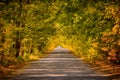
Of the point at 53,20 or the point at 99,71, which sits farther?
the point at 53,20

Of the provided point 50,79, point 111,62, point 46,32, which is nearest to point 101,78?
point 50,79

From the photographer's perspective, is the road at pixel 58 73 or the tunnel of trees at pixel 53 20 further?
the tunnel of trees at pixel 53 20

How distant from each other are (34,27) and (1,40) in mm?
9572

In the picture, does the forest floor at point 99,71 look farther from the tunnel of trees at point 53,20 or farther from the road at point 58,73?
the tunnel of trees at point 53,20

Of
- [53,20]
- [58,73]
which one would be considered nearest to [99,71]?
[58,73]

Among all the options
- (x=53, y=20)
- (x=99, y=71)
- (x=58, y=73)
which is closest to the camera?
(x=58, y=73)

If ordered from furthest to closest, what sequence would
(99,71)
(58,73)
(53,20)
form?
(53,20)
(99,71)
(58,73)

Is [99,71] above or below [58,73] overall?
below

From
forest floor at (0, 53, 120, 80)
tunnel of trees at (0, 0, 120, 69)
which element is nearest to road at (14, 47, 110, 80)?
forest floor at (0, 53, 120, 80)

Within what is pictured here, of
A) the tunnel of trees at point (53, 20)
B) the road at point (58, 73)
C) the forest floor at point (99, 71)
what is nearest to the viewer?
the road at point (58, 73)

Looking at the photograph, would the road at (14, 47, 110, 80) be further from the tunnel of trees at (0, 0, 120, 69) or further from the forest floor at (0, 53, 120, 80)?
the tunnel of trees at (0, 0, 120, 69)

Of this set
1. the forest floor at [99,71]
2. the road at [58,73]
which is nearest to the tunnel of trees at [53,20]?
the forest floor at [99,71]

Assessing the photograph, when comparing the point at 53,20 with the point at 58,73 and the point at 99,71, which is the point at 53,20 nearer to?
the point at 99,71

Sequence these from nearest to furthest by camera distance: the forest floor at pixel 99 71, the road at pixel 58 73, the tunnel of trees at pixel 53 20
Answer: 1. the road at pixel 58 73
2. the forest floor at pixel 99 71
3. the tunnel of trees at pixel 53 20
